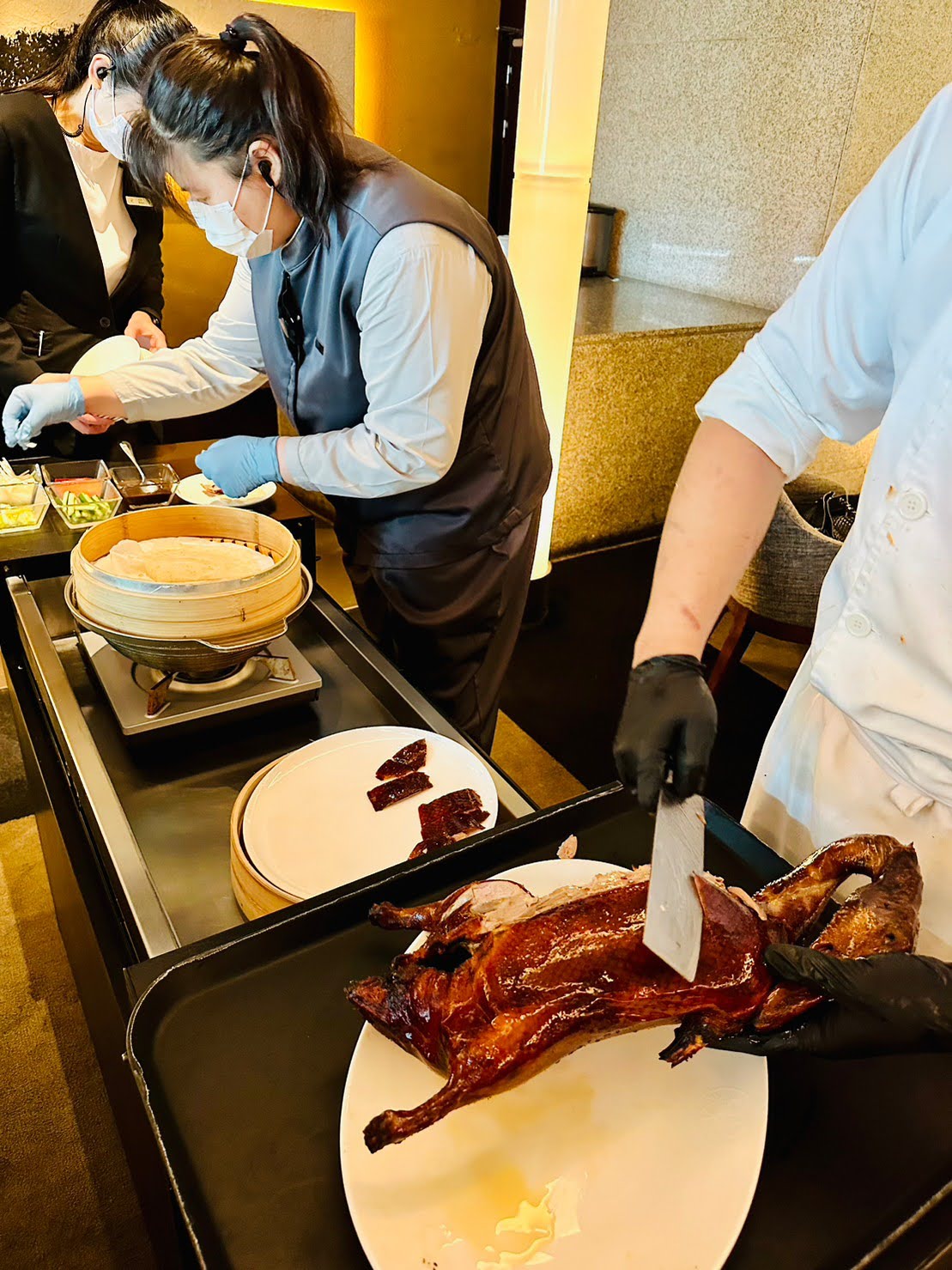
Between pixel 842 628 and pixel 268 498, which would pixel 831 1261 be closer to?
pixel 842 628

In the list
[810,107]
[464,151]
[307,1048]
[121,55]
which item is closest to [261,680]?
[307,1048]

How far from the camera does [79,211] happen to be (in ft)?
9.72

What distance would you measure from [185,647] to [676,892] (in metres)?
0.87

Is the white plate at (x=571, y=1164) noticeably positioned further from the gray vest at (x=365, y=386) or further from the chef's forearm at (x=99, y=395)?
the chef's forearm at (x=99, y=395)

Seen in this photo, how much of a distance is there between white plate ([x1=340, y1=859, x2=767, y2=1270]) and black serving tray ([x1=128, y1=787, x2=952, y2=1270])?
3cm

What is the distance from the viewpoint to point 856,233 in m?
1.04

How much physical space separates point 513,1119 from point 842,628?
2.33 ft

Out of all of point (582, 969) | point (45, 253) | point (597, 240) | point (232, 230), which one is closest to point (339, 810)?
point (582, 969)

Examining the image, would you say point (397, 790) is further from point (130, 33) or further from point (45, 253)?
point (45, 253)

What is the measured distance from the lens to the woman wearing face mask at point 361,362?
1.64 metres

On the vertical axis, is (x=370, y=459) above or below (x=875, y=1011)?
above

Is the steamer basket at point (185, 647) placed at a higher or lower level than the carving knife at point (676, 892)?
lower

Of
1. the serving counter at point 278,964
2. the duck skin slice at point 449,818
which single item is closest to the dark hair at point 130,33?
the serving counter at point 278,964

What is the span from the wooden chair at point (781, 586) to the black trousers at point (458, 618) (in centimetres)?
98
